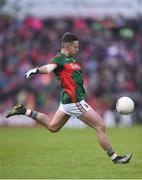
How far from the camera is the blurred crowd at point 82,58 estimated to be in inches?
1188

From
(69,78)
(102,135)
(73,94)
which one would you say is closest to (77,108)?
(73,94)

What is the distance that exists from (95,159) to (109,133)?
1018 centimetres

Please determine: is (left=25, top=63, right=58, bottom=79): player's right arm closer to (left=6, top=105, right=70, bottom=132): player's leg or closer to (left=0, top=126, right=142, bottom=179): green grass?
(left=6, top=105, right=70, bottom=132): player's leg

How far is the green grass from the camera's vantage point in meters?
12.2

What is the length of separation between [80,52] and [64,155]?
17.0m

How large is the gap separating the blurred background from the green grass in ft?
15.8

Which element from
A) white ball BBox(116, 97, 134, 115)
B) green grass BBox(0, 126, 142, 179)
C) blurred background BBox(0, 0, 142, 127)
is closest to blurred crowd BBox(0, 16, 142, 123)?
blurred background BBox(0, 0, 142, 127)

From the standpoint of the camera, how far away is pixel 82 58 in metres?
31.9

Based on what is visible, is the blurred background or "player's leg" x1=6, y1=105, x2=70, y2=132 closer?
"player's leg" x1=6, y1=105, x2=70, y2=132

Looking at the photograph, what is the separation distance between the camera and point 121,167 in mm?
13188

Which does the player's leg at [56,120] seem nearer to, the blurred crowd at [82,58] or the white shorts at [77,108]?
the white shorts at [77,108]

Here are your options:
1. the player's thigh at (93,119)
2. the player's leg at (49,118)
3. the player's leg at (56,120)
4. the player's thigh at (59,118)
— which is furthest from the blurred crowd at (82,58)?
the player's thigh at (93,119)

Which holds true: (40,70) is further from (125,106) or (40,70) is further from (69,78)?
(125,106)

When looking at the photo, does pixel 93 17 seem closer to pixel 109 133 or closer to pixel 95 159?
pixel 109 133
